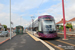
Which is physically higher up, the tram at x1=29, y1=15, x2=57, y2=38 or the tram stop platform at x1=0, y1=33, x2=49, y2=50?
the tram at x1=29, y1=15, x2=57, y2=38

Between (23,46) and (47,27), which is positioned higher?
(47,27)

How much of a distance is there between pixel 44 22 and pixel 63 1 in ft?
14.4

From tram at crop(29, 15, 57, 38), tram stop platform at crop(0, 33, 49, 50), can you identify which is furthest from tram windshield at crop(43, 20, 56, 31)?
tram stop platform at crop(0, 33, 49, 50)

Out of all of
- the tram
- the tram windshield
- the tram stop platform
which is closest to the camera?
the tram stop platform

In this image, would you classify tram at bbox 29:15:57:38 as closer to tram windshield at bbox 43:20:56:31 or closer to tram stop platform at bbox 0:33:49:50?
tram windshield at bbox 43:20:56:31

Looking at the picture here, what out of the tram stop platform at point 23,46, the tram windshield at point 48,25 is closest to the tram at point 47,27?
the tram windshield at point 48,25

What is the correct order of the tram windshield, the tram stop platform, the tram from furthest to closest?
the tram windshield < the tram < the tram stop platform

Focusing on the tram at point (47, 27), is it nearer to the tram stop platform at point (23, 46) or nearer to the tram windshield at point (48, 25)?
the tram windshield at point (48, 25)

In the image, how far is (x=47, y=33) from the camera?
549 inches

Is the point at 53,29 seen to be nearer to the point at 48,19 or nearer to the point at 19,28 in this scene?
the point at 48,19

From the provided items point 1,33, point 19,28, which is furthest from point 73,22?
point 1,33

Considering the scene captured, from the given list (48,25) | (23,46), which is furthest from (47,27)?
(23,46)

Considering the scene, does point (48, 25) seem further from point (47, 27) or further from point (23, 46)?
point (23, 46)

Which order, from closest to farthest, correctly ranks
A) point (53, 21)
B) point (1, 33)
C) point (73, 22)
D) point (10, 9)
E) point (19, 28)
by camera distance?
point (53, 21), point (10, 9), point (1, 33), point (19, 28), point (73, 22)
